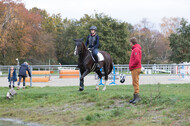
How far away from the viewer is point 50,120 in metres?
9.24

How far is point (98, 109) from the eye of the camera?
390 inches

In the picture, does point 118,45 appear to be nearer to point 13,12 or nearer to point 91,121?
point 13,12

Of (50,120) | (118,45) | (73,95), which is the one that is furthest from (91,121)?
(118,45)

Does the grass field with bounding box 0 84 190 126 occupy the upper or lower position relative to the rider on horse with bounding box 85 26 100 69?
lower

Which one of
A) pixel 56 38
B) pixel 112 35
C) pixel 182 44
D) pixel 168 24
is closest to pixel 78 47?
pixel 182 44

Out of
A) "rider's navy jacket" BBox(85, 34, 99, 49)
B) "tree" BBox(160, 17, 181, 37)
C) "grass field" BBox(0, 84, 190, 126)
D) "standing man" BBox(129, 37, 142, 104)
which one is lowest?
"grass field" BBox(0, 84, 190, 126)

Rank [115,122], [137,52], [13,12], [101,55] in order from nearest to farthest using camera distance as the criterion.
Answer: [115,122]
[137,52]
[101,55]
[13,12]

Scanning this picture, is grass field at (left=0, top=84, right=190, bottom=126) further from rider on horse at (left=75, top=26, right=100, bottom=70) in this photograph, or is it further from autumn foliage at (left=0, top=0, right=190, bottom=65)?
autumn foliage at (left=0, top=0, right=190, bottom=65)

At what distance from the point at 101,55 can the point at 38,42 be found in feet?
167

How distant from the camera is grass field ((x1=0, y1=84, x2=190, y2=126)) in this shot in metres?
8.13

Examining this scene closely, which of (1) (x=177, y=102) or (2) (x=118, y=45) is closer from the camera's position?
(1) (x=177, y=102)

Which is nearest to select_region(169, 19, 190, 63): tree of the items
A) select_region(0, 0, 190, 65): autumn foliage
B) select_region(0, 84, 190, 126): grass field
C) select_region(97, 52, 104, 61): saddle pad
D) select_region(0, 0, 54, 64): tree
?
select_region(0, 0, 190, 65): autumn foliage

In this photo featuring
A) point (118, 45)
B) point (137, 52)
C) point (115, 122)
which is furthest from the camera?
point (118, 45)

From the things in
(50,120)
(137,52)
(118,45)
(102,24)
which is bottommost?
(50,120)
